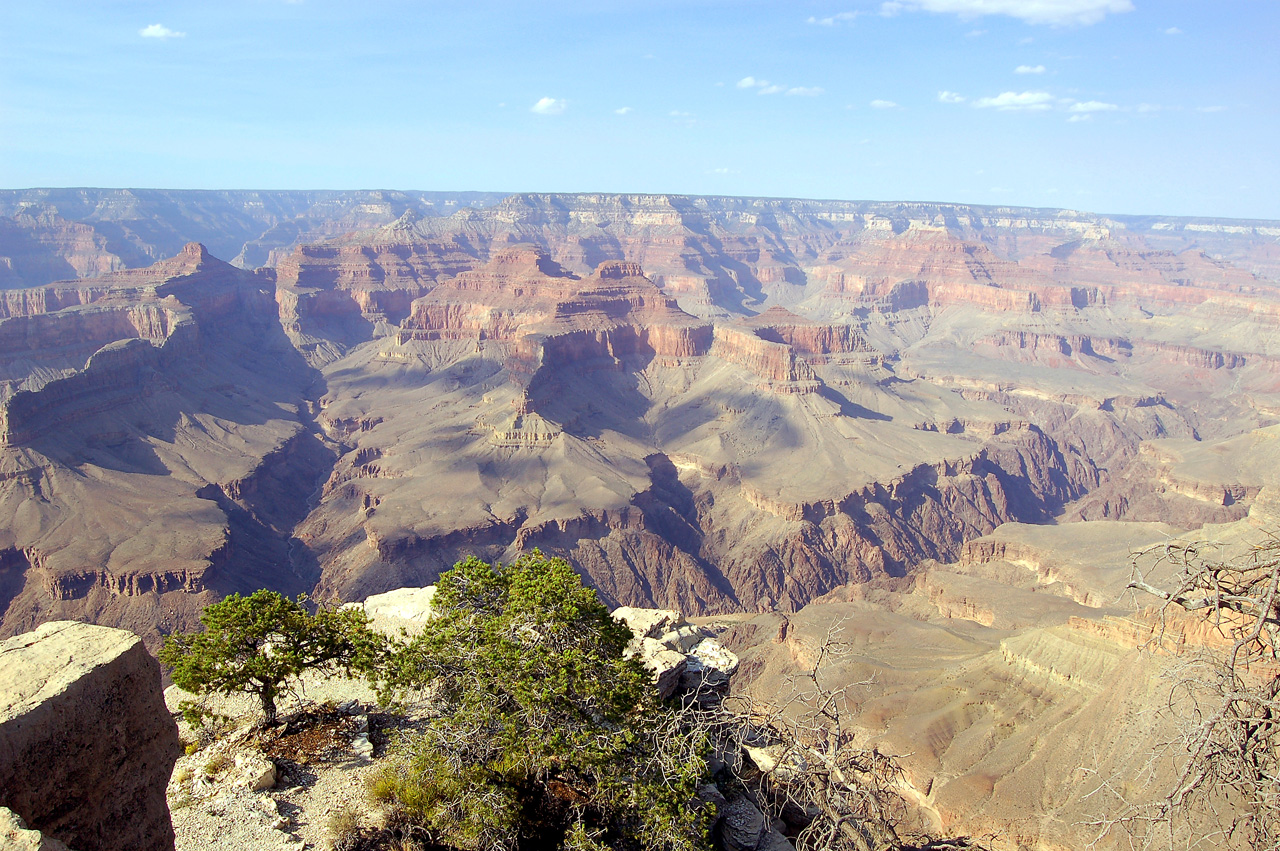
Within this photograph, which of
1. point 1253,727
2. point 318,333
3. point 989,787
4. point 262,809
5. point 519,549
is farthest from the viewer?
point 318,333

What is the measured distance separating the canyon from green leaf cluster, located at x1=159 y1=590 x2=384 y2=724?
2855 cm

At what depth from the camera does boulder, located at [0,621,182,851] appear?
12.7m

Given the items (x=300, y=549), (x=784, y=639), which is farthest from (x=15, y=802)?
(x=300, y=549)

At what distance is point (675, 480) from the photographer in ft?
351

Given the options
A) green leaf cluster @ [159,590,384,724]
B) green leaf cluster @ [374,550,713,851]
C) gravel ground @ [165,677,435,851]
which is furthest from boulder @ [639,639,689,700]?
green leaf cluster @ [159,590,384,724]

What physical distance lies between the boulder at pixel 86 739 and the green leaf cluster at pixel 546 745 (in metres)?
5.52

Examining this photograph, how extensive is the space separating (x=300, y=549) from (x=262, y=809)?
7305cm

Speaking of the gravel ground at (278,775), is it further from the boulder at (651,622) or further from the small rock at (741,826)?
the boulder at (651,622)

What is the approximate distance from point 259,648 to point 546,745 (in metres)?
11.6

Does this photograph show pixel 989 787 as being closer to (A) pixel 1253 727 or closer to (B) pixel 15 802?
(A) pixel 1253 727

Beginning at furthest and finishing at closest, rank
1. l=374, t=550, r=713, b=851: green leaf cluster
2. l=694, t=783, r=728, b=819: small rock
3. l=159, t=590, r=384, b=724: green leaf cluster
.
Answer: l=159, t=590, r=384, b=724: green leaf cluster → l=694, t=783, r=728, b=819: small rock → l=374, t=550, r=713, b=851: green leaf cluster

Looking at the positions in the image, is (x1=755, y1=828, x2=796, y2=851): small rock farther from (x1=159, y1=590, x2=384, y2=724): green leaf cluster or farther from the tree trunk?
the tree trunk

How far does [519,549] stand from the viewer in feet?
264

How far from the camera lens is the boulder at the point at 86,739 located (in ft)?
41.5
